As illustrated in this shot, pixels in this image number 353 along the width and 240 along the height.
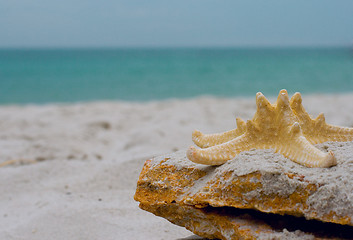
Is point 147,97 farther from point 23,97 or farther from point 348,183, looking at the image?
point 348,183

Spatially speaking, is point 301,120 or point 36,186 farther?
point 36,186

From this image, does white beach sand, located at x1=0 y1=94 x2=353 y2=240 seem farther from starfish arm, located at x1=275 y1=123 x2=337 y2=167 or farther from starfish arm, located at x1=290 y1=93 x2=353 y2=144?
starfish arm, located at x1=290 y1=93 x2=353 y2=144

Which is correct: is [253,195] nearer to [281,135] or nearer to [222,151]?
[222,151]

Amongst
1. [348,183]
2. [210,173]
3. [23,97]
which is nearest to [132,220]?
[210,173]

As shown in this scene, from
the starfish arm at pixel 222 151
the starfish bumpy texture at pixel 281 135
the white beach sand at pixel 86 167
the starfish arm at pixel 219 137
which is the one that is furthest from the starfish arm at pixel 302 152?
the white beach sand at pixel 86 167

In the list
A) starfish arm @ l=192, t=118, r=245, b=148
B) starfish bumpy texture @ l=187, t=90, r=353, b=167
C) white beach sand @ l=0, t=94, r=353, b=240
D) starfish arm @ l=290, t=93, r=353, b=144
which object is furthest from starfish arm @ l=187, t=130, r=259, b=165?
white beach sand @ l=0, t=94, r=353, b=240

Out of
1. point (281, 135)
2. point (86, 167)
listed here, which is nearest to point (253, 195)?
point (281, 135)

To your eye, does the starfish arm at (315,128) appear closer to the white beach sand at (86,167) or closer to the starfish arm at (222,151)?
the starfish arm at (222,151)

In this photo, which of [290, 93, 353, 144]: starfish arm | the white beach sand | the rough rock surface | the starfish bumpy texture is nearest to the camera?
the rough rock surface
